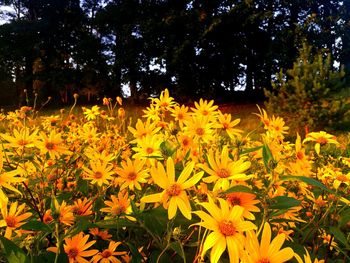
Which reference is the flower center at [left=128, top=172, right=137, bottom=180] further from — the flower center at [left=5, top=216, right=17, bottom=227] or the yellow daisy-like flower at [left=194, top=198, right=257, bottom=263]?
the yellow daisy-like flower at [left=194, top=198, right=257, bottom=263]

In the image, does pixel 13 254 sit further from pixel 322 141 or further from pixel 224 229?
pixel 322 141

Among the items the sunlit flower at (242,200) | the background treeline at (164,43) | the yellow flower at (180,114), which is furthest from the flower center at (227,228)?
the background treeline at (164,43)

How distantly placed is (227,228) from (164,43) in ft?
46.9

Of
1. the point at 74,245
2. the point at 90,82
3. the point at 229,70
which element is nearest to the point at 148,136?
the point at 74,245

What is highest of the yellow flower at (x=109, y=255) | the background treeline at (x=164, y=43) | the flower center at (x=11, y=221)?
the background treeline at (x=164, y=43)

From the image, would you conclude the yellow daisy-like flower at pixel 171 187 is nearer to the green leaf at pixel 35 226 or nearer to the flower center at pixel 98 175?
the green leaf at pixel 35 226

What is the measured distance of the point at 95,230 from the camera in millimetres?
1151

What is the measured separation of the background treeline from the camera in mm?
13625

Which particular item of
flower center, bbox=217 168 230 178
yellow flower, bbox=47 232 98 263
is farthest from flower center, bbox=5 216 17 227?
flower center, bbox=217 168 230 178

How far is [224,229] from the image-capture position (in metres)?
0.72

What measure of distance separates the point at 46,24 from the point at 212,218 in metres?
17.5

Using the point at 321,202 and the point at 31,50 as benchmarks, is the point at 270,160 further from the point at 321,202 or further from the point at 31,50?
the point at 31,50

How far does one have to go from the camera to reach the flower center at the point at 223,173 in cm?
93

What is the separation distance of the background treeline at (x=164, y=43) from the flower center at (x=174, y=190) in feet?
41.9
